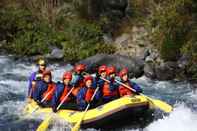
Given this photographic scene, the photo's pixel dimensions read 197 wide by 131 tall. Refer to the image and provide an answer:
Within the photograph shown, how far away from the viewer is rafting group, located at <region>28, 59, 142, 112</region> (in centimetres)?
1202

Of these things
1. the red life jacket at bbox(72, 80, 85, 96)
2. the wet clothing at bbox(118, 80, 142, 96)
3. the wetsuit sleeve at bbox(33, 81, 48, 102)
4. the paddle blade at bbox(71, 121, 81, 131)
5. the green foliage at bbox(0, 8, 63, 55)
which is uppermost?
the wet clothing at bbox(118, 80, 142, 96)

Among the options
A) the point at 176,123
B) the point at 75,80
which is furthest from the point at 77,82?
the point at 176,123

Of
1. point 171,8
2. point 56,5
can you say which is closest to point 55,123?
point 171,8

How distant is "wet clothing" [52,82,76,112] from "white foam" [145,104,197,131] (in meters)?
1.86

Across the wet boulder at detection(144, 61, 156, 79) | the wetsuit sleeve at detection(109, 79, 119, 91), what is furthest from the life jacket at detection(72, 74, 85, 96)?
the wet boulder at detection(144, 61, 156, 79)

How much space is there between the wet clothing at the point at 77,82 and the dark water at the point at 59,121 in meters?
0.95

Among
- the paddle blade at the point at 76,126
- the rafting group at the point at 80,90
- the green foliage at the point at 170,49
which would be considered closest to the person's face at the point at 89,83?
the rafting group at the point at 80,90

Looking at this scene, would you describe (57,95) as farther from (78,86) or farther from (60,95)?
(78,86)

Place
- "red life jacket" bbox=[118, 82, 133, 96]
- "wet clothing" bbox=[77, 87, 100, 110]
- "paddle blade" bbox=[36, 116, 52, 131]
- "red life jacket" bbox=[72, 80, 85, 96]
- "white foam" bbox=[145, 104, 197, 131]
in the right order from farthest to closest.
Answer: "red life jacket" bbox=[72, 80, 85, 96] → "red life jacket" bbox=[118, 82, 133, 96] → "wet clothing" bbox=[77, 87, 100, 110] → "white foam" bbox=[145, 104, 197, 131] → "paddle blade" bbox=[36, 116, 52, 131]

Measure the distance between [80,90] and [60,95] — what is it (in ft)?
1.61

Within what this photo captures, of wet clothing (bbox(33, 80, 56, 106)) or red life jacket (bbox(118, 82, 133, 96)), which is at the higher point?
red life jacket (bbox(118, 82, 133, 96))

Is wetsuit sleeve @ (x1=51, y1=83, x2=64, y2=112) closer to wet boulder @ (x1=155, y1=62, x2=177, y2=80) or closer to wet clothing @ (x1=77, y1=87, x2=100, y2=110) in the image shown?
wet clothing @ (x1=77, y1=87, x2=100, y2=110)

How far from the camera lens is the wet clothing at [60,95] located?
12.1m

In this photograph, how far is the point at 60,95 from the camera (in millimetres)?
12227
